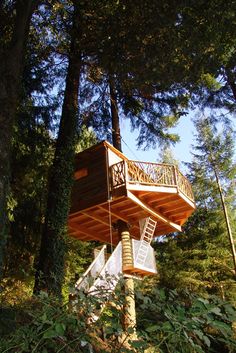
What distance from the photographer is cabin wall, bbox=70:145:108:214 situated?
39.7 feet

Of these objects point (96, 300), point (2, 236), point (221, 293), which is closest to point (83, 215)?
point (2, 236)

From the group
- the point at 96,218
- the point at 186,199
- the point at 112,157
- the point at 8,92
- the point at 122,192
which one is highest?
the point at 112,157

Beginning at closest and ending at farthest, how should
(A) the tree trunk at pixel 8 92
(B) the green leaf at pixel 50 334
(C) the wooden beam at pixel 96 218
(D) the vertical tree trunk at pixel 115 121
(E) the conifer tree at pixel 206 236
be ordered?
(B) the green leaf at pixel 50 334, (A) the tree trunk at pixel 8 92, (C) the wooden beam at pixel 96 218, (D) the vertical tree trunk at pixel 115 121, (E) the conifer tree at pixel 206 236

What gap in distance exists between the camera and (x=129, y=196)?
37.2 ft

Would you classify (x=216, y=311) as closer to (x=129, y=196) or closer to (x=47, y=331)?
(x=47, y=331)

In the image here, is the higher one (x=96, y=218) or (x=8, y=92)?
(x=8, y=92)

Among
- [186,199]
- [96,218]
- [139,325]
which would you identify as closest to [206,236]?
[186,199]

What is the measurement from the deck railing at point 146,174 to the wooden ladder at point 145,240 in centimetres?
156

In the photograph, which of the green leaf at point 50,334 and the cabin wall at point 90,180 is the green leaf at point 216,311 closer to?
the green leaf at point 50,334

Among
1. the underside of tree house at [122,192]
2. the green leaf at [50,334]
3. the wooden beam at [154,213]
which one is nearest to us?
the green leaf at [50,334]

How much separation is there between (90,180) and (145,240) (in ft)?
9.41

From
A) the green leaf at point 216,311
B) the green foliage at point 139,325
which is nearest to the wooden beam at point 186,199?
the green foliage at point 139,325

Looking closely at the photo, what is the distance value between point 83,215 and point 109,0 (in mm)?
7035

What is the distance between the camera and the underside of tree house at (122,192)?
11.7m
